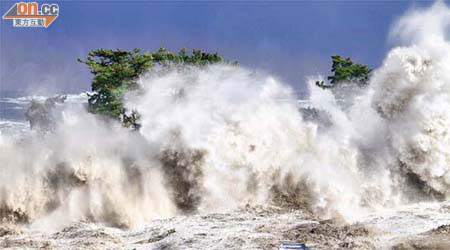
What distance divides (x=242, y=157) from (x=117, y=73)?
2137 cm

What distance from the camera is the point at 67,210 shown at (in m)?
22.5

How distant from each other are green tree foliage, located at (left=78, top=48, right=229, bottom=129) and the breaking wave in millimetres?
16150

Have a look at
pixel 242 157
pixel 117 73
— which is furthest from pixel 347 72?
pixel 242 157

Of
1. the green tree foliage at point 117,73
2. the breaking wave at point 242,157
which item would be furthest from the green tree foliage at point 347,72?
the breaking wave at point 242,157

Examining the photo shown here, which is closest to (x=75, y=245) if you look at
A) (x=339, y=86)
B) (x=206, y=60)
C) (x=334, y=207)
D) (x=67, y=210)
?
(x=67, y=210)

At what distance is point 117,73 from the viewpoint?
43.6 m

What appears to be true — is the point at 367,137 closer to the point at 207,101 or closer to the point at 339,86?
the point at 207,101

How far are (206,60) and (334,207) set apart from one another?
2822cm

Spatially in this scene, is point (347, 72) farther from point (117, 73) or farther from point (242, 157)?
point (242, 157)

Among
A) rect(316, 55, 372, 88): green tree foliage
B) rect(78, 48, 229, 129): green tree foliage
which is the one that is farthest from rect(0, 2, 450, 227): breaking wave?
rect(316, 55, 372, 88): green tree foliage

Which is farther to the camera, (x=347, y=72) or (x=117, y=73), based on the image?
(x=347, y=72)

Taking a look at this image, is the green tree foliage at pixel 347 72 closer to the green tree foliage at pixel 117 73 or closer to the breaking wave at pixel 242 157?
the green tree foliage at pixel 117 73

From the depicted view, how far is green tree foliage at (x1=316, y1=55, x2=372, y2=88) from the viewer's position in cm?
5262

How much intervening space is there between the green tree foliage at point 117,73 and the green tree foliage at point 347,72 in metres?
11.9
